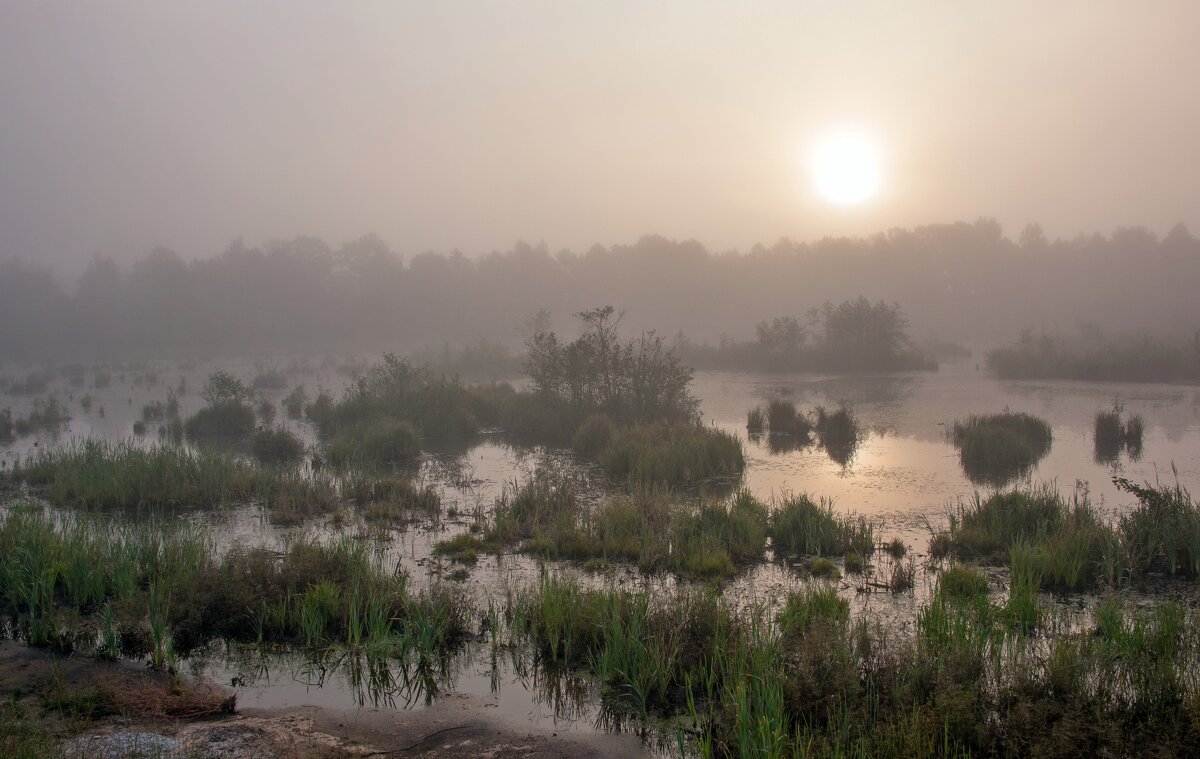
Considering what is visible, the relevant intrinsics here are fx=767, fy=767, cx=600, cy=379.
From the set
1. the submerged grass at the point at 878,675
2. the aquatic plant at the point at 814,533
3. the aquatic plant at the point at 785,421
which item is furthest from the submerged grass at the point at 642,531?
the aquatic plant at the point at 785,421

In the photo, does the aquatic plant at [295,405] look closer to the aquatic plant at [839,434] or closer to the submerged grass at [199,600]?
the aquatic plant at [839,434]

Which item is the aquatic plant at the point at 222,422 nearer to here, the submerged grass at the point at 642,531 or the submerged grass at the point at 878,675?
the submerged grass at the point at 642,531

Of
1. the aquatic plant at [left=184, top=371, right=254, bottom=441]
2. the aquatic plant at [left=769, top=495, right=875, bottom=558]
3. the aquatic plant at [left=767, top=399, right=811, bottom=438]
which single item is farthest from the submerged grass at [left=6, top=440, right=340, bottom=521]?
the aquatic plant at [left=767, top=399, right=811, bottom=438]

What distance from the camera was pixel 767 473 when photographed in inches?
513

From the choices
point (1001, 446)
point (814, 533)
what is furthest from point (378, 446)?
point (1001, 446)

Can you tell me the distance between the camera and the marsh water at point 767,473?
5.28 meters

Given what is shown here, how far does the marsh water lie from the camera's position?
5.28 metres

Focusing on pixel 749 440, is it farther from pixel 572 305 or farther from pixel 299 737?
pixel 572 305

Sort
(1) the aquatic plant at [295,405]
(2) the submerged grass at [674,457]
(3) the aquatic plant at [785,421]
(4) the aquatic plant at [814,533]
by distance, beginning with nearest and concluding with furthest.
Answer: (4) the aquatic plant at [814,533], (2) the submerged grass at [674,457], (3) the aquatic plant at [785,421], (1) the aquatic plant at [295,405]

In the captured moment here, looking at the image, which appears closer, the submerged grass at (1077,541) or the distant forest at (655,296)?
the submerged grass at (1077,541)

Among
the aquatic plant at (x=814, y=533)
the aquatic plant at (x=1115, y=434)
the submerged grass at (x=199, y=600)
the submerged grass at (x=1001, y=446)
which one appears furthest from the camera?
the aquatic plant at (x=1115, y=434)

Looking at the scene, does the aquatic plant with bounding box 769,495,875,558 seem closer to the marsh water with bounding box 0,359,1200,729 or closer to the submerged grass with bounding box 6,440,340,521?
the marsh water with bounding box 0,359,1200,729

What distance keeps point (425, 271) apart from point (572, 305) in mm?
14024

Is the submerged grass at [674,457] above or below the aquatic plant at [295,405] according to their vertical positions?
below
